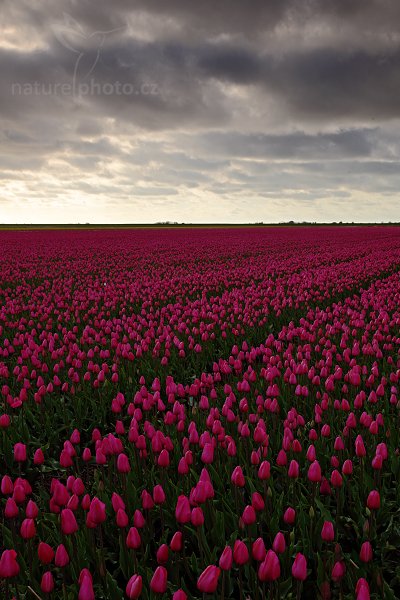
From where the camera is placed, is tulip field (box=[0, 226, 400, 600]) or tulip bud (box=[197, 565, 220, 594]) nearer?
tulip bud (box=[197, 565, 220, 594])

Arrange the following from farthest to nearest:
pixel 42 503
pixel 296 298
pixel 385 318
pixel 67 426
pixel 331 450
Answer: pixel 296 298 < pixel 385 318 < pixel 67 426 < pixel 331 450 < pixel 42 503

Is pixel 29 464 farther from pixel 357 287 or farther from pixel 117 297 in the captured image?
pixel 357 287

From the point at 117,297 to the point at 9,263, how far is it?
Result: 11757mm

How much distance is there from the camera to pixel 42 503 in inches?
148

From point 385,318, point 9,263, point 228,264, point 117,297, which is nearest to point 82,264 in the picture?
point 9,263

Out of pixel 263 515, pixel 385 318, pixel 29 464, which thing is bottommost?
pixel 29 464

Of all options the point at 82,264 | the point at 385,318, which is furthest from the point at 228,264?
the point at 385,318

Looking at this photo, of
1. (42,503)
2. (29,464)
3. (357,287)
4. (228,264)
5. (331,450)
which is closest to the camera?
(42,503)

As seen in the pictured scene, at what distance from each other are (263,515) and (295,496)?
11.2 inches

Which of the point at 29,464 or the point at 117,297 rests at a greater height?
the point at 117,297

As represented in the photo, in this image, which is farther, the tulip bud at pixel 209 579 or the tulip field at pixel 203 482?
the tulip field at pixel 203 482

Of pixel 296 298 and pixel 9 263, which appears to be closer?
pixel 296 298

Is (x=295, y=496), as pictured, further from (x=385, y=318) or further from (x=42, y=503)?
(x=385, y=318)

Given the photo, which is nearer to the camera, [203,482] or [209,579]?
[209,579]
